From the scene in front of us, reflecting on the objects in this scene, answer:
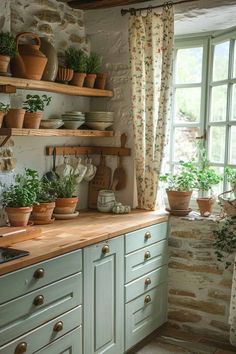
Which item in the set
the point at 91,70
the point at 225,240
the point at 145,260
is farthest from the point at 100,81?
the point at 225,240

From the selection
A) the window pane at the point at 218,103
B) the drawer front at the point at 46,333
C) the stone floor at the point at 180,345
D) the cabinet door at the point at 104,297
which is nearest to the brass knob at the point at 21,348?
the drawer front at the point at 46,333

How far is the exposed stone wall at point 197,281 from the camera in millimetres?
3242

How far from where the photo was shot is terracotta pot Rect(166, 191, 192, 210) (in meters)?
3.33

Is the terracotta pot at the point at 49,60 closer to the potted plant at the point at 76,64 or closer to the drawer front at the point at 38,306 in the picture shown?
the potted plant at the point at 76,64

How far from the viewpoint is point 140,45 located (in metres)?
3.41

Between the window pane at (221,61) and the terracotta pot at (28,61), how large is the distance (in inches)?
54.0

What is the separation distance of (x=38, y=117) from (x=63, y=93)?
499mm

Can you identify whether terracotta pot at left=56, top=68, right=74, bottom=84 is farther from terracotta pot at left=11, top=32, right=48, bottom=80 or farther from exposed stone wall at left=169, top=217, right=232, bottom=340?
exposed stone wall at left=169, top=217, right=232, bottom=340

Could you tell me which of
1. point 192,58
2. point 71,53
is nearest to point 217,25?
point 192,58

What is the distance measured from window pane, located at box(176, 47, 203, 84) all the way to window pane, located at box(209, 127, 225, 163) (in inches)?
17.3

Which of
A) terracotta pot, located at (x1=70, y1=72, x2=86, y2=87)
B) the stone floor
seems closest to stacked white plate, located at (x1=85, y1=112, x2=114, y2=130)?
terracotta pot, located at (x1=70, y1=72, x2=86, y2=87)

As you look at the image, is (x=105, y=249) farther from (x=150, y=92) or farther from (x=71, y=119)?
(x=150, y=92)

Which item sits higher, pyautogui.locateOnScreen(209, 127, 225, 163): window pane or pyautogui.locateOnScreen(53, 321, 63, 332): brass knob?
pyautogui.locateOnScreen(209, 127, 225, 163): window pane

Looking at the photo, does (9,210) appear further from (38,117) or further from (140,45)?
(140,45)
